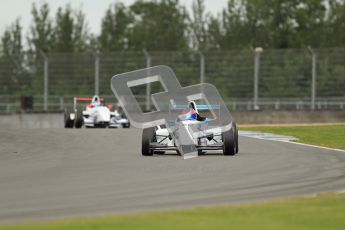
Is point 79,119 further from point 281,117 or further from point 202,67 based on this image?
point 281,117

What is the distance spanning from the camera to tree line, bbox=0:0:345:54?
65.0 m

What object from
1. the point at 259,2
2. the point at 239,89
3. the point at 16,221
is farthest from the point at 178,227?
the point at 259,2

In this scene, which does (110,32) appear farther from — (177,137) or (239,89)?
(177,137)

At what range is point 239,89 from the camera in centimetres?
3897

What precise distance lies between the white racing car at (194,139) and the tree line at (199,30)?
4468 cm

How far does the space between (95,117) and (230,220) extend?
2429cm

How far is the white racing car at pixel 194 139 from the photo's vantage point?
17.4m

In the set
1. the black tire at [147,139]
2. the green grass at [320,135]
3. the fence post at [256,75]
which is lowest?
the green grass at [320,135]

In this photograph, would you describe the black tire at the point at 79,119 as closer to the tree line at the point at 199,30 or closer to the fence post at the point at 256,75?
the fence post at the point at 256,75

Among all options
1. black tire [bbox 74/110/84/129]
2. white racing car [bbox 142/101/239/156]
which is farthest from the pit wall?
white racing car [bbox 142/101/239/156]

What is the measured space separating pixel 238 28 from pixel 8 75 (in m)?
33.0

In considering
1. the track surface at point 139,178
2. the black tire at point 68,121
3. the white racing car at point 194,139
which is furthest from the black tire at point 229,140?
the black tire at point 68,121

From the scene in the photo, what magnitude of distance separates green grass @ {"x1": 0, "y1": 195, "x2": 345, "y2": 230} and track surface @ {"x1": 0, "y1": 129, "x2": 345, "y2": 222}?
58cm

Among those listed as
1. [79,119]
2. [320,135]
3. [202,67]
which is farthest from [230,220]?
[202,67]
